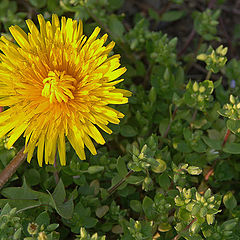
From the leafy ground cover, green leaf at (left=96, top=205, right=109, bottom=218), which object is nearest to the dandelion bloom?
the leafy ground cover

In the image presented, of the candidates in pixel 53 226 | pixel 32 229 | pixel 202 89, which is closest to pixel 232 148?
pixel 202 89

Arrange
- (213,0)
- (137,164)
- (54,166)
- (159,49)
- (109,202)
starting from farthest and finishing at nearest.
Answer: (213,0)
(159,49)
(109,202)
(54,166)
(137,164)

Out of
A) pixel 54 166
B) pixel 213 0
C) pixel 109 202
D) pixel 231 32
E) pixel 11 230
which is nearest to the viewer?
pixel 11 230

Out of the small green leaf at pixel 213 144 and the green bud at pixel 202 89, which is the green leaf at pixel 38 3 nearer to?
the green bud at pixel 202 89

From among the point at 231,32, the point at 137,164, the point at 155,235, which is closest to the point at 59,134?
the point at 137,164

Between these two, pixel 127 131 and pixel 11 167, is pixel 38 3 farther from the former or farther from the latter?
pixel 11 167

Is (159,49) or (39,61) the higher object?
(39,61)

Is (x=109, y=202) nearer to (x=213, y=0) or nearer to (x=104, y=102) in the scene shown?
(x=104, y=102)
